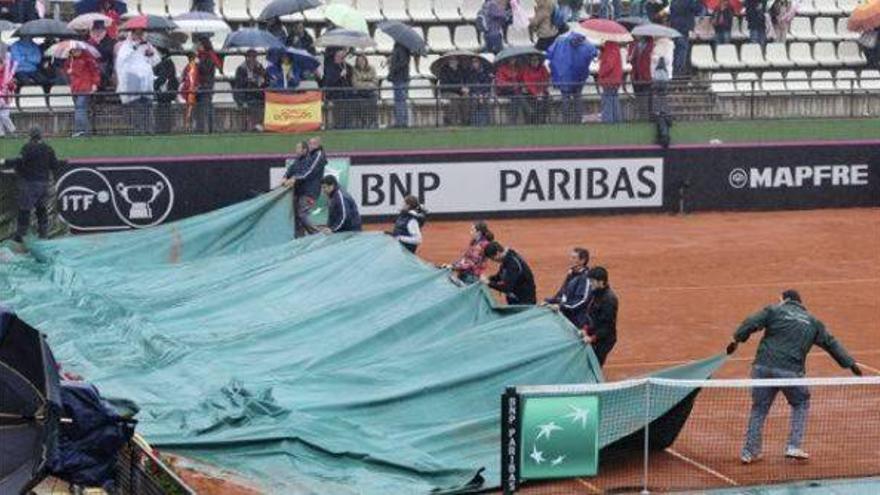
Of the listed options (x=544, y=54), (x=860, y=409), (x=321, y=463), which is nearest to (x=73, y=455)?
(x=321, y=463)

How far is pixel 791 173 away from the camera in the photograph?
113ft

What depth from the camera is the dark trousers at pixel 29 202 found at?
89.2 feet

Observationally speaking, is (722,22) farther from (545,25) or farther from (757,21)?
(545,25)

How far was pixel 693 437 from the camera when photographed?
56.4 ft

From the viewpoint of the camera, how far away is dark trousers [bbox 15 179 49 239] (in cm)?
2720

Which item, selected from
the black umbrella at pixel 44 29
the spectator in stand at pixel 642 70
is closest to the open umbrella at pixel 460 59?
the spectator in stand at pixel 642 70

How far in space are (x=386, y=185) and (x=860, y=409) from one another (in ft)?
48.8

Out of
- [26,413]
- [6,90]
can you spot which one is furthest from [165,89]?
[26,413]

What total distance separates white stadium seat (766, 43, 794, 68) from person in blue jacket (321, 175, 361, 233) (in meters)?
16.4

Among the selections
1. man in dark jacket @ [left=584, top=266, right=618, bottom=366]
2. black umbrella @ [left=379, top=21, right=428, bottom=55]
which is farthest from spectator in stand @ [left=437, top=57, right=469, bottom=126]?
man in dark jacket @ [left=584, top=266, right=618, bottom=366]

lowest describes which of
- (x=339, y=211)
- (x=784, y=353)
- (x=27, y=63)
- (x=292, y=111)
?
(x=784, y=353)

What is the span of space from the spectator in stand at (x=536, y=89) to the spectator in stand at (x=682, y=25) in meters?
4.36

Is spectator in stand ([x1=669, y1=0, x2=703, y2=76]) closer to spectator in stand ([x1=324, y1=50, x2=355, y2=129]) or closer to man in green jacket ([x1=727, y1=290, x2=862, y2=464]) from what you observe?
spectator in stand ([x1=324, y1=50, x2=355, y2=129])

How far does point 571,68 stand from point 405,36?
2.97 m
